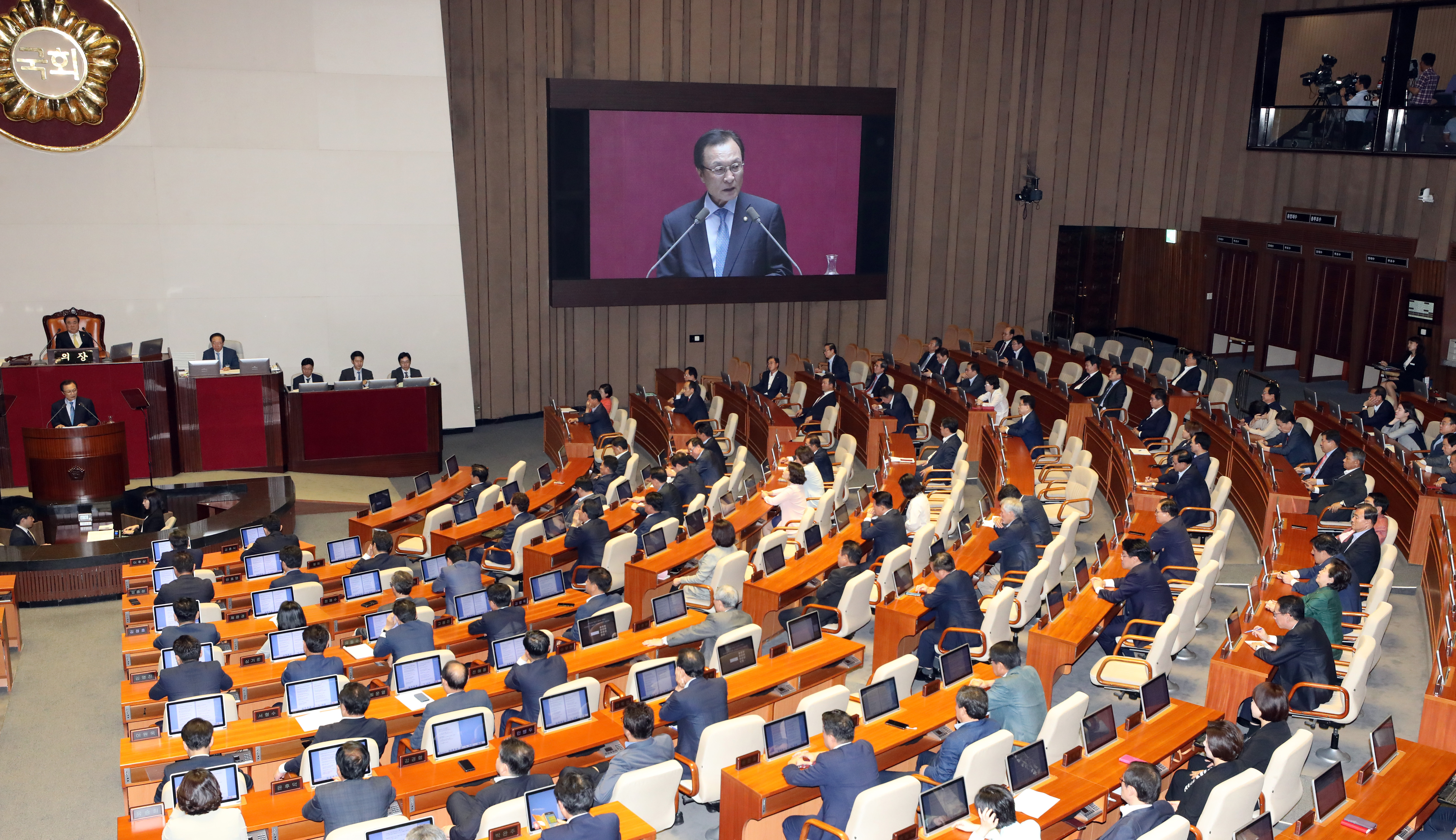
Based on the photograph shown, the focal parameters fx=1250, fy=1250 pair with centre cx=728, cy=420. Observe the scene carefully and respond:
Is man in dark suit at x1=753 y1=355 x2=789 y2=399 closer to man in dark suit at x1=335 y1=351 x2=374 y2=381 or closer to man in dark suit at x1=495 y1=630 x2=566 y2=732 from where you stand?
man in dark suit at x1=335 y1=351 x2=374 y2=381

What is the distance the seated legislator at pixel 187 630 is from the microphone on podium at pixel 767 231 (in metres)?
11.5

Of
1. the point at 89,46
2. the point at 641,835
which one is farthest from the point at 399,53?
the point at 641,835

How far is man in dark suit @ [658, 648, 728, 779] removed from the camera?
7.02m

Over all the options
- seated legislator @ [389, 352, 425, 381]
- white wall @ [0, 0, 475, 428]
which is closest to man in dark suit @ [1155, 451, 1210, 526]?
seated legislator @ [389, 352, 425, 381]

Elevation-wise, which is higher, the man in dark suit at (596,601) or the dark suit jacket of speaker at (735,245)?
the dark suit jacket of speaker at (735,245)

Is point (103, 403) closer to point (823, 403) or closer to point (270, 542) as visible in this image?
point (270, 542)

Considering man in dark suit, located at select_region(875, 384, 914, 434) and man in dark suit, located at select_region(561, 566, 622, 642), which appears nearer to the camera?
man in dark suit, located at select_region(561, 566, 622, 642)

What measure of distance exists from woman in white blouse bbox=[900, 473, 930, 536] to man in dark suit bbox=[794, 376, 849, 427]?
4620 mm

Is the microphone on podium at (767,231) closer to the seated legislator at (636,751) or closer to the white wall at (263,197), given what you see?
the white wall at (263,197)

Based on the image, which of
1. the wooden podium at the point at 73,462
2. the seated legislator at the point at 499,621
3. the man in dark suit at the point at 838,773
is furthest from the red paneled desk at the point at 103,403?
the man in dark suit at the point at 838,773

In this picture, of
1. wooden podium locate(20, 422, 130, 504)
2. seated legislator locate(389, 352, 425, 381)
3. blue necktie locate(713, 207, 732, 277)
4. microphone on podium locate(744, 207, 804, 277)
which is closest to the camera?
wooden podium locate(20, 422, 130, 504)

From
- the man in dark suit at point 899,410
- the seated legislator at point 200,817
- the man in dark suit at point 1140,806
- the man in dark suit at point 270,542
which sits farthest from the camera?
the man in dark suit at point 899,410

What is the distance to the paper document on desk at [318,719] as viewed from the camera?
7.14m

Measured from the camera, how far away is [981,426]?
14414 millimetres
